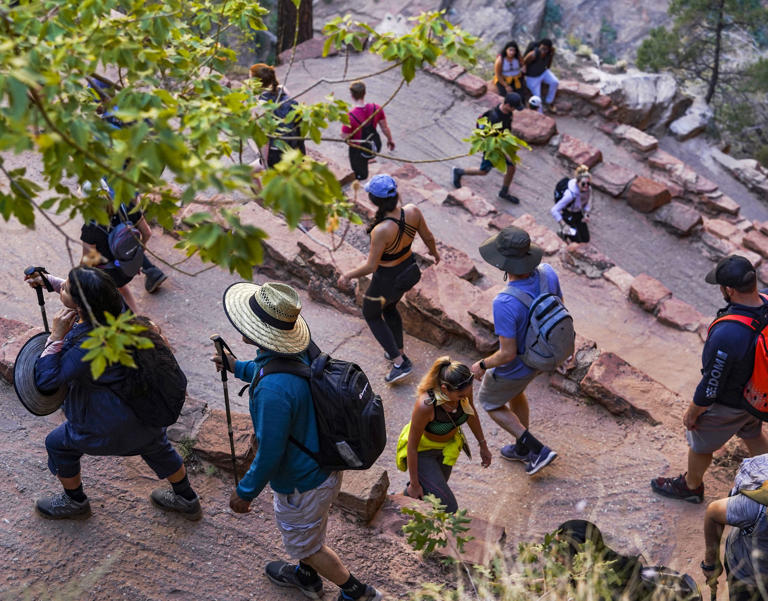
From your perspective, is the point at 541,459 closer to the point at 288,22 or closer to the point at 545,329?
the point at 545,329

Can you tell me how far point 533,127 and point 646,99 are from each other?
4.29 m

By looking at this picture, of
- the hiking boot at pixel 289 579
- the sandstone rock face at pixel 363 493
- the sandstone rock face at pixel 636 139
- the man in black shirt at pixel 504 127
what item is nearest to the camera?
the hiking boot at pixel 289 579

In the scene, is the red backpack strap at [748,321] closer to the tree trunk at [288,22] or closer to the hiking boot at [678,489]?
the hiking boot at [678,489]

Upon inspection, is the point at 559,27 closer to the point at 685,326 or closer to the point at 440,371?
the point at 685,326

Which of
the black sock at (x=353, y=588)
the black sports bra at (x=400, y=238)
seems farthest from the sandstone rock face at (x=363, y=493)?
the black sports bra at (x=400, y=238)

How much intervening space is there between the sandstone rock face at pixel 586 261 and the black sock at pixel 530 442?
151 inches

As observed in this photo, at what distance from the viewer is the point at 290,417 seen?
11.8 feet

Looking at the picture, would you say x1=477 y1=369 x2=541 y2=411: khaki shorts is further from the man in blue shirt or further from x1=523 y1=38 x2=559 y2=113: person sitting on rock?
x1=523 y1=38 x2=559 y2=113: person sitting on rock

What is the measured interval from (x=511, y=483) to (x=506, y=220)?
15.5 ft

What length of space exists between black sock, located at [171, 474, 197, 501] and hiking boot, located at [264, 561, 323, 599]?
2.18 feet

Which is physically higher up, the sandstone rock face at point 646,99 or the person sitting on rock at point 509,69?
the person sitting on rock at point 509,69

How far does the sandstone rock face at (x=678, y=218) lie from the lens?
10.9 meters

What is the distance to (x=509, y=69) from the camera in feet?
39.2

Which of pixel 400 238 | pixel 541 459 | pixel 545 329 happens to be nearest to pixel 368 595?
pixel 541 459
